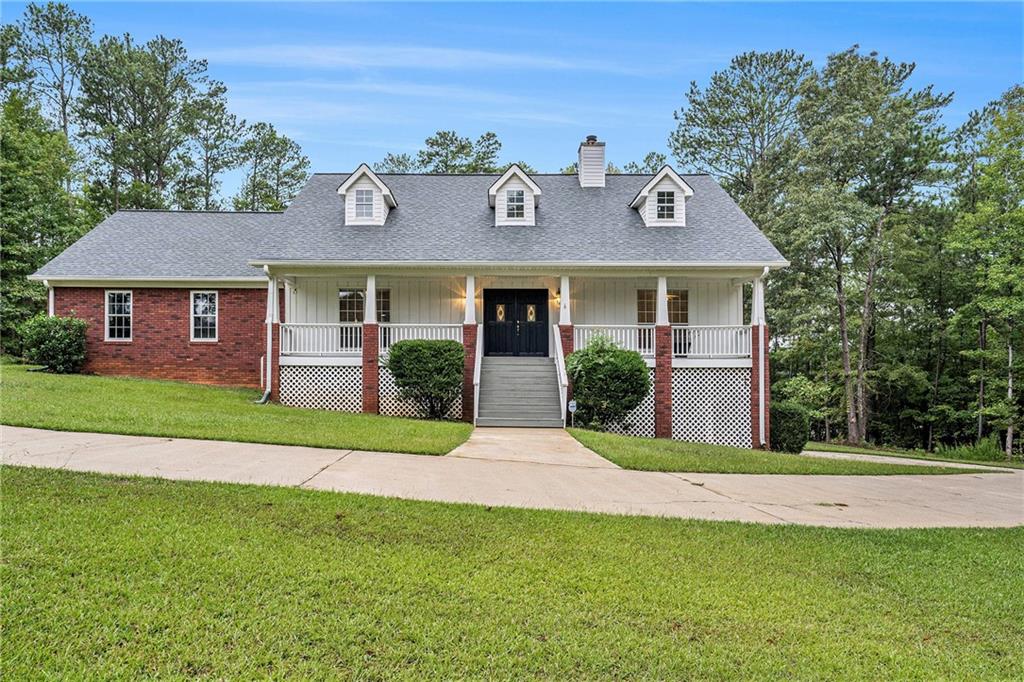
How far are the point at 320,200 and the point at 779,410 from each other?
14.9 m

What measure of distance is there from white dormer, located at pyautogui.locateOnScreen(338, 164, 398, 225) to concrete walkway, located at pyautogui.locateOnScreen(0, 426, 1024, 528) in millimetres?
9703

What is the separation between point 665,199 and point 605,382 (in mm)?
6775

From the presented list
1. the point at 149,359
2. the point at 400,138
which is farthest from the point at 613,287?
the point at 400,138

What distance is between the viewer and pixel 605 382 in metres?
14.0

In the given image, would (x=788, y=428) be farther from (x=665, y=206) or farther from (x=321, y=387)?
(x=321, y=387)

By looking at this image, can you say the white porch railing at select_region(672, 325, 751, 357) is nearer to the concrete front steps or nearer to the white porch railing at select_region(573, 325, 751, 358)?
the white porch railing at select_region(573, 325, 751, 358)

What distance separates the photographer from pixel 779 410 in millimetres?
15898

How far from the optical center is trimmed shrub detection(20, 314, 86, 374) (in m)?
17.1

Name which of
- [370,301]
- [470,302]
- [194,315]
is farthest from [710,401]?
[194,315]

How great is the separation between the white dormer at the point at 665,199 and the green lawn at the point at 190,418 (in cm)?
874

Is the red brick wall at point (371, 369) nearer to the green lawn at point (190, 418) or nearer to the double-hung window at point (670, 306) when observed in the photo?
→ the green lawn at point (190, 418)

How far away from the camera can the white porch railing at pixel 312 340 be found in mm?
15938

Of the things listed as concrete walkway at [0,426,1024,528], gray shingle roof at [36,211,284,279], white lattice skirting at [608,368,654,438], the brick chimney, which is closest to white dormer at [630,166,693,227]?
the brick chimney

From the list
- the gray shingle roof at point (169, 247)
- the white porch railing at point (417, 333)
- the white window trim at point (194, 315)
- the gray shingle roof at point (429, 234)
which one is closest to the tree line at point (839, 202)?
the gray shingle roof at point (169, 247)
